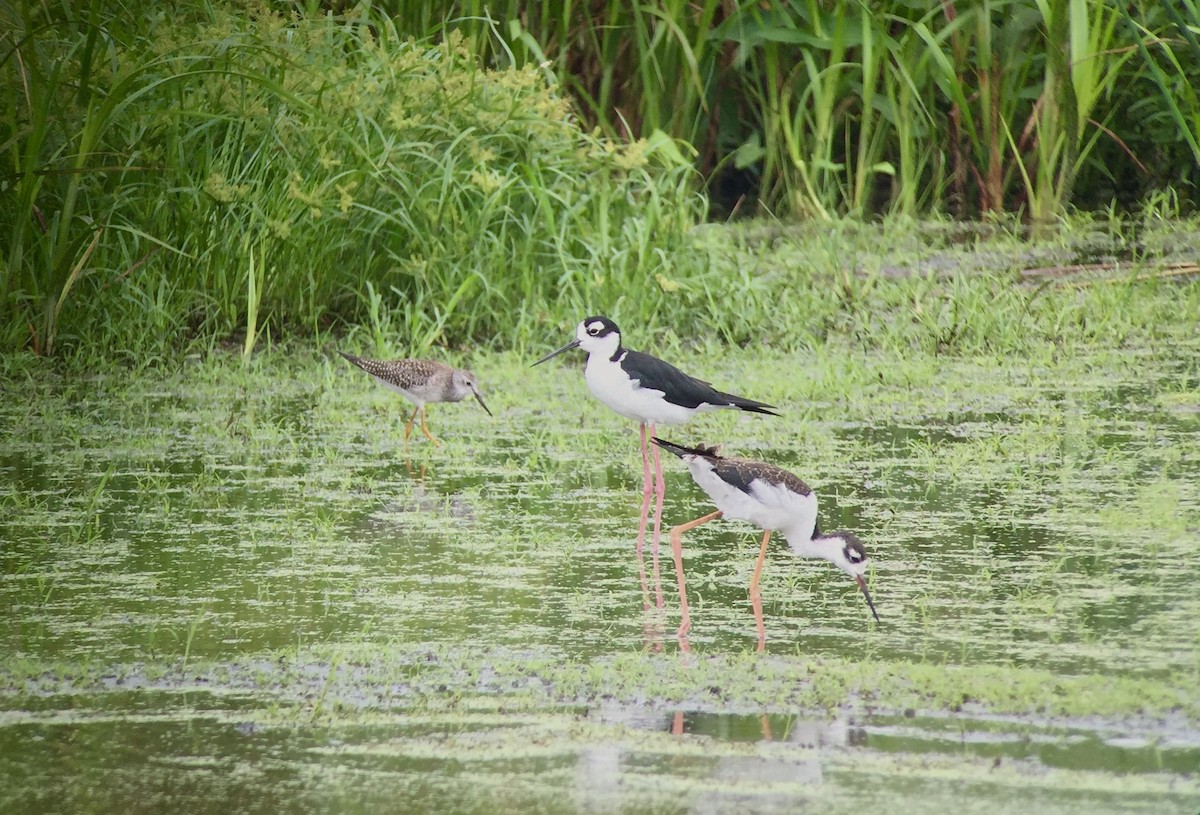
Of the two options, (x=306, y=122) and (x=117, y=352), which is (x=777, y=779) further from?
(x=306, y=122)

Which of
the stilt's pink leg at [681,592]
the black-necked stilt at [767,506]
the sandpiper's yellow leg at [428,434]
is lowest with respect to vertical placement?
the sandpiper's yellow leg at [428,434]

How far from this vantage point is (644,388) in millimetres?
6262

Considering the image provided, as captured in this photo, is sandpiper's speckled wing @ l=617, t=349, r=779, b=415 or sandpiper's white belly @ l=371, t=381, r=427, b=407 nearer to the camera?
sandpiper's speckled wing @ l=617, t=349, r=779, b=415

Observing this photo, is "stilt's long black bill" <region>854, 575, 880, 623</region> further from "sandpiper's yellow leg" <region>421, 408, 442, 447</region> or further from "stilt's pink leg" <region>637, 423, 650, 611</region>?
"sandpiper's yellow leg" <region>421, 408, 442, 447</region>

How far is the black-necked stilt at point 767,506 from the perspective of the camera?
525 centimetres

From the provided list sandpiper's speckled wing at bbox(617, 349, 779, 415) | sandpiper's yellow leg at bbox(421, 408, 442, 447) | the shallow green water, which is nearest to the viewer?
the shallow green water

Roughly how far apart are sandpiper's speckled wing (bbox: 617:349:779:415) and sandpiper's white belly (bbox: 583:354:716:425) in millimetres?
21

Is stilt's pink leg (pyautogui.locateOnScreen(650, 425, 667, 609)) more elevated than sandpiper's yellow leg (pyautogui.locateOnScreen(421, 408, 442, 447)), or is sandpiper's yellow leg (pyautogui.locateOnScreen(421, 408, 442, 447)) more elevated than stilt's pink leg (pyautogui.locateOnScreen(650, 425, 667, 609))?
stilt's pink leg (pyautogui.locateOnScreen(650, 425, 667, 609))

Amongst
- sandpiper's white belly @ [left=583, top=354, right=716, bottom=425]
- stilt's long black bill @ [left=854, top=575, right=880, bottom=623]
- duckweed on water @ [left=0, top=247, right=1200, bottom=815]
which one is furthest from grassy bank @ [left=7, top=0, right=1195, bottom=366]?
stilt's long black bill @ [left=854, top=575, right=880, bottom=623]

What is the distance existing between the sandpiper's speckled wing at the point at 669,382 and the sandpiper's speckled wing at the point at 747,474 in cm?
70

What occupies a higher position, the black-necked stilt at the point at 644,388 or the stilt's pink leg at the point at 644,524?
the black-necked stilt at the point at 644,388

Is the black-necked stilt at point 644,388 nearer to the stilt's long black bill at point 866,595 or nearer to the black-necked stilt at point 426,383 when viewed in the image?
the stilt's long black bill at point 866,595

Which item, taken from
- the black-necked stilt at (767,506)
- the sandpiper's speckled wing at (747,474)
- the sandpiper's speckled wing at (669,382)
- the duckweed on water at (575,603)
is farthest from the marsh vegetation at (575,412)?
the sandpiper's speckled wing at (669,382)

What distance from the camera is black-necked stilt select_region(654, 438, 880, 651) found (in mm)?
5246
